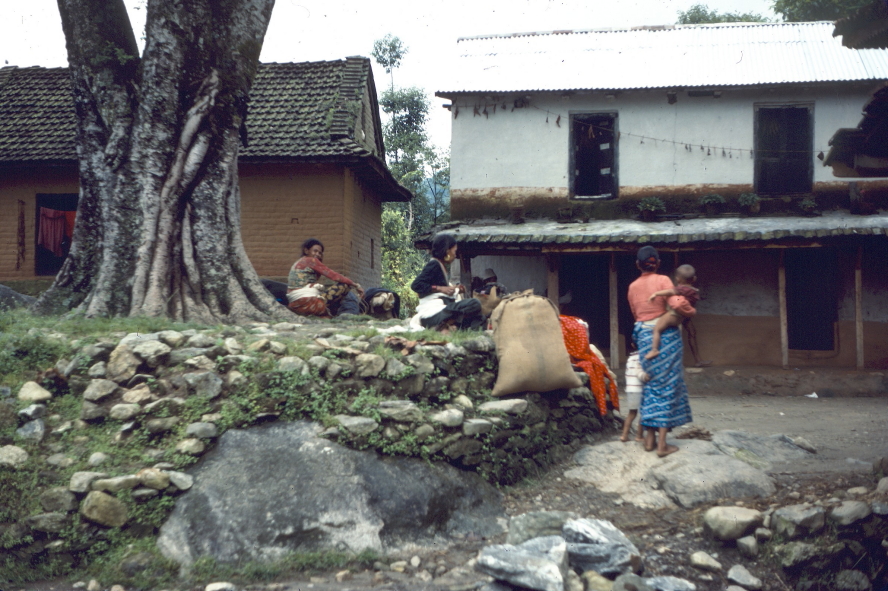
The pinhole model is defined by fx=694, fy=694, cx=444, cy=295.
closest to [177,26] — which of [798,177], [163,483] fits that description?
[163,483]

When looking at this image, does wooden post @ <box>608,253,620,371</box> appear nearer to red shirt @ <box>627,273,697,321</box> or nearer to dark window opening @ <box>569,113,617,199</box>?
dark window opening @ <box>569,113,617,199</box>

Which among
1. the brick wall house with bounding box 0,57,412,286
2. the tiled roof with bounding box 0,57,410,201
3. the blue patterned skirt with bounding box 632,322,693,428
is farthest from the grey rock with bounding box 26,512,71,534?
the tiled roof with bounding box 0,57,410,201

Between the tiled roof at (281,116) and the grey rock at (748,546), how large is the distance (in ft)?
32.0

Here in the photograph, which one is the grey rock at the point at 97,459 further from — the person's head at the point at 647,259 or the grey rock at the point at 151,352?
the person's head at the point at 647,259

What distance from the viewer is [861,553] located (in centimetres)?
432

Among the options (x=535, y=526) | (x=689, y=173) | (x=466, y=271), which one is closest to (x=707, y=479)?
(x=535, y=526)

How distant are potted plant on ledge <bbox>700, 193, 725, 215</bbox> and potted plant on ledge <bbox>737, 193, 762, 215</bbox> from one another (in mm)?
315

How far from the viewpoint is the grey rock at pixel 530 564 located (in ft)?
12.3

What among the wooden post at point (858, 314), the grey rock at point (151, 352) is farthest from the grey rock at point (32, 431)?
the wooden post at point (858, 314)

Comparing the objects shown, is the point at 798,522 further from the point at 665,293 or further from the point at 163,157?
the point at 163,157

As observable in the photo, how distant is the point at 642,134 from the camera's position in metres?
12.1

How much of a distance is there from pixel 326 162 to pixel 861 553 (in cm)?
1049

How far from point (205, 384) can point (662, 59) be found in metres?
10.8

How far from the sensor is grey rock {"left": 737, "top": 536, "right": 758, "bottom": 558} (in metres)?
4.29
